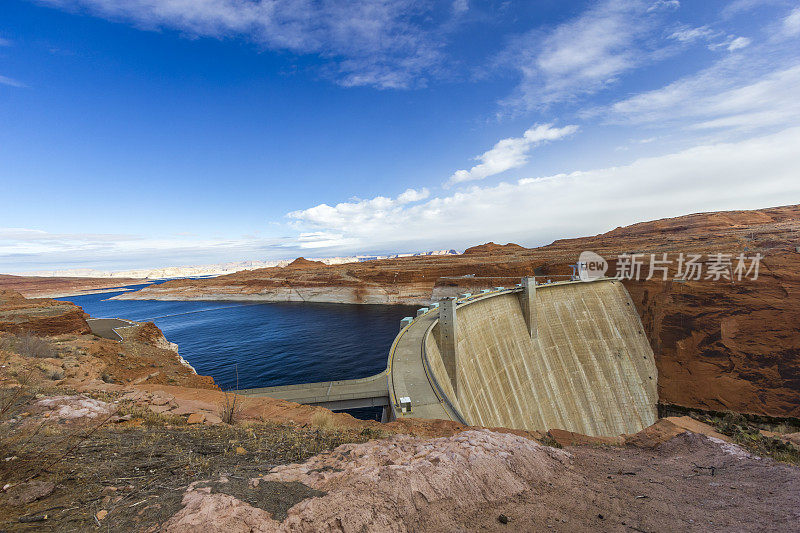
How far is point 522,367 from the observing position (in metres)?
25.7

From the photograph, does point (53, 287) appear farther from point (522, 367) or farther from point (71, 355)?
point (522, 367)

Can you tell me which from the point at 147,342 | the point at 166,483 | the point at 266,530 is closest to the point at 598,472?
the point at 266,530

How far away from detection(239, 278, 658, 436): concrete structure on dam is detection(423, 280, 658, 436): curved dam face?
0.09m

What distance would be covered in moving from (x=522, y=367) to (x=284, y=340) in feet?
105

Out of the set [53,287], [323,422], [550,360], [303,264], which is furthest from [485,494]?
[53,287]

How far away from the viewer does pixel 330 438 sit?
24.8ft

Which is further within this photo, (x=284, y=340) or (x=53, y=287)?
(x=53, y=287)

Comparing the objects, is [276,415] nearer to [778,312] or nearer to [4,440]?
[4,440]

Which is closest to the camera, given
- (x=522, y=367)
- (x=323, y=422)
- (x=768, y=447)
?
(x=768, y=447)

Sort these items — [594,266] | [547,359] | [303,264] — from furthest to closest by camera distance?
[303,264] → [594,266] → [547,359]

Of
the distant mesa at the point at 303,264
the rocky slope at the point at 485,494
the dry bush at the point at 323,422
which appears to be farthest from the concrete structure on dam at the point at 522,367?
the distant mesa at the point at 303,264

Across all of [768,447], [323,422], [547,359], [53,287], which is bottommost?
→ [547,359]

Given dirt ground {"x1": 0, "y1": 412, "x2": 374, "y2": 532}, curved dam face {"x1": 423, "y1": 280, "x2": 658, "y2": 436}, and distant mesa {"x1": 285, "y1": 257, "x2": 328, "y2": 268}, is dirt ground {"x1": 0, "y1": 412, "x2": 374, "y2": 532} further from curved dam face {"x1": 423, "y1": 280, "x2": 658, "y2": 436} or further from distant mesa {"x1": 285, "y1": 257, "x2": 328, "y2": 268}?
distant mesa {"x1": 285, "y1": 257, "x2": 328, "y2": 268}

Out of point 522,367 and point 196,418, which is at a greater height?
point 196,418
